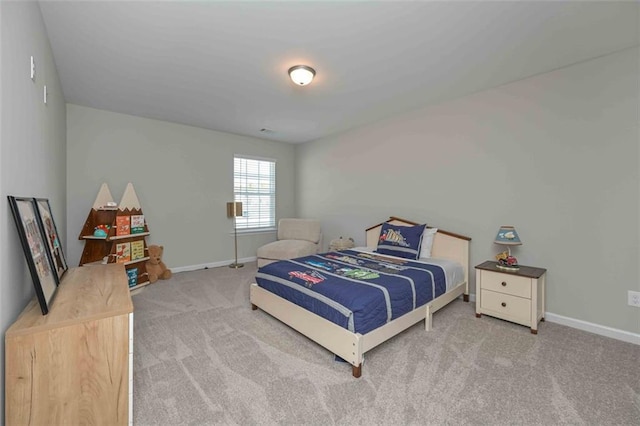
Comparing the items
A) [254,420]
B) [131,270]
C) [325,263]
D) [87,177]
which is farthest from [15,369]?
[87,177]

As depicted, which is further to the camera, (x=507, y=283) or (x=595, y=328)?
(x=507, y=283)

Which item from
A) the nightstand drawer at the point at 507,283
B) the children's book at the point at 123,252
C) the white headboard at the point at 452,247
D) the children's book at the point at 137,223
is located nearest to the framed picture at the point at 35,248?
the children's book at the point at 123,252

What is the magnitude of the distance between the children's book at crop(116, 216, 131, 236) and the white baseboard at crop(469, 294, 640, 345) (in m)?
5.03

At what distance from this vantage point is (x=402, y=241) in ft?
11.4

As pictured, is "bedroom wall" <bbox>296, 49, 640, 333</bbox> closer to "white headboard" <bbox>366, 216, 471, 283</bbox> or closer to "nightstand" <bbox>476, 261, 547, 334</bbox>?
"white headboard" <bbox>366, 216, 471, 283</bbox>

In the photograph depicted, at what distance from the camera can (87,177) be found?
12.4ft

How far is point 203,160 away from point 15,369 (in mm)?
4154

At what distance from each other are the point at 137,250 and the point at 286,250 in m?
2.12

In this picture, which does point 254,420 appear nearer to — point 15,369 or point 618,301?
point 15,369

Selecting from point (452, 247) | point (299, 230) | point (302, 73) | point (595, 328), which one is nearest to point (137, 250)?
point (299, 230)

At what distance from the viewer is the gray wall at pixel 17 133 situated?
1.14 metres

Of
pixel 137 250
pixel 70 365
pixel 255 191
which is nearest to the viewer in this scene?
pixel 70 365

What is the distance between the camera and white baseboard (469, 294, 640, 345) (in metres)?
2.36

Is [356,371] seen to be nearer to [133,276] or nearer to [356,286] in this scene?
[356,286]
